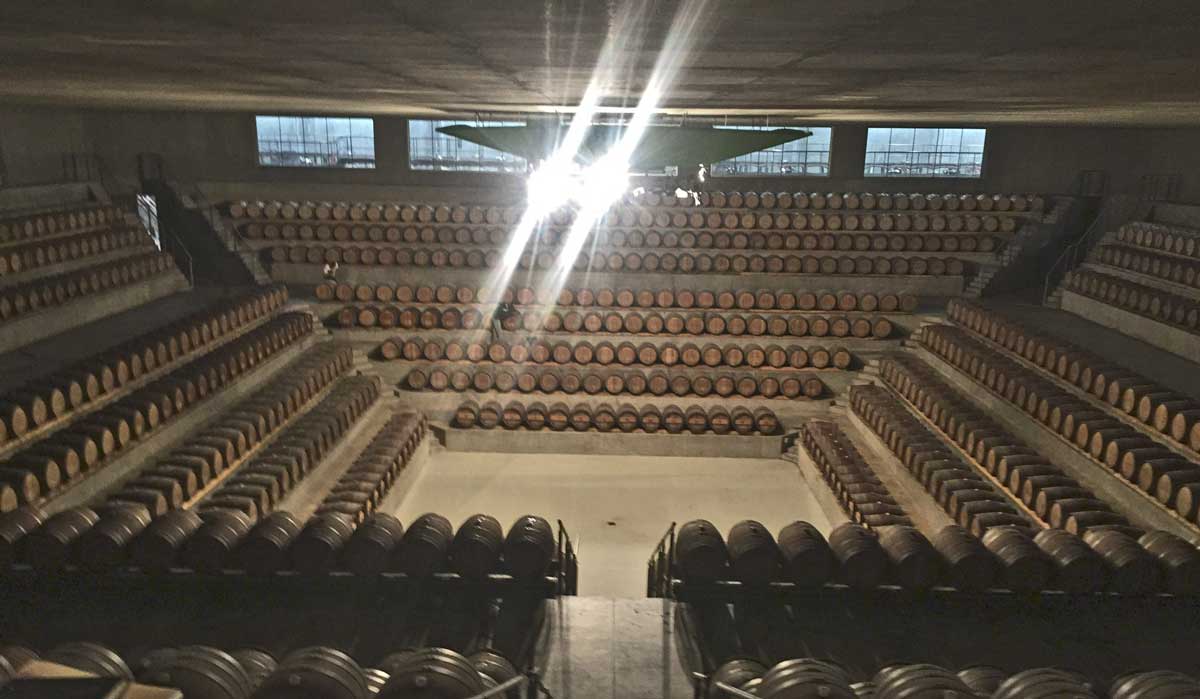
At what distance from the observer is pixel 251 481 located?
8.08 m

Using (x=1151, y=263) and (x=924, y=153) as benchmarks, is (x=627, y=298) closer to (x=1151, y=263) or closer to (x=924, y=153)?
(x=924, y=153)

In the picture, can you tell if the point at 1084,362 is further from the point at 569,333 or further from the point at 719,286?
the point at 569,333

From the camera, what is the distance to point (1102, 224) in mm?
14500

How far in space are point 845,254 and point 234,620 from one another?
11.5 meters

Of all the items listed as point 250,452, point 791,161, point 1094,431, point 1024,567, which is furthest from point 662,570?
point 791,161

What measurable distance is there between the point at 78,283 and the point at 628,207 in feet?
28.2

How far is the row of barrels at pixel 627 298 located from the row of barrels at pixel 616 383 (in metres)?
1.39

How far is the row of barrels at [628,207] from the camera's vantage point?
568 inches

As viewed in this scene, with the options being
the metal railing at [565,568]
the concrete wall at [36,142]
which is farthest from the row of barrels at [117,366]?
the metal railing at [565,568]

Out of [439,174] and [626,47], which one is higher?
Answer: [626,47]

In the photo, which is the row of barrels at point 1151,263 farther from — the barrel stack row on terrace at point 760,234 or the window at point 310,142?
the window at point 310,142

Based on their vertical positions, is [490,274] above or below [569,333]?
above

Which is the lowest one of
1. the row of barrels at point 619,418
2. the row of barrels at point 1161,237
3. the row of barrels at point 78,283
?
the row of barrels at point 619,418

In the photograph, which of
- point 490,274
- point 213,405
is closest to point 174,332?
point 213,405
